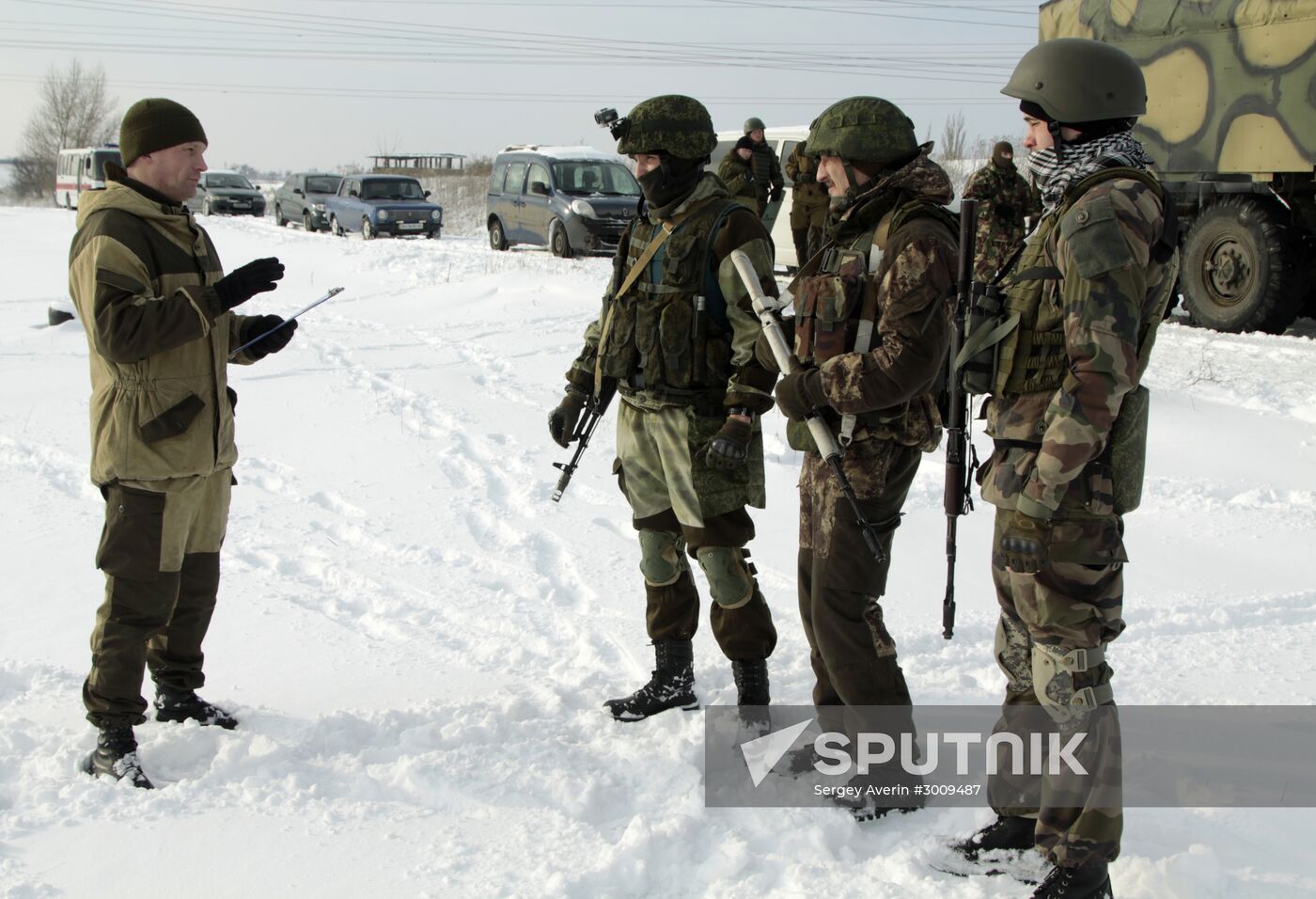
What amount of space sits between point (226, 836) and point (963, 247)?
92.0 inches

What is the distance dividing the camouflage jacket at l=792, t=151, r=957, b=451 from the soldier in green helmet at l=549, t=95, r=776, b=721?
41 cm

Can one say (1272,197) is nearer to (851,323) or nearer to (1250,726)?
(1250,726)

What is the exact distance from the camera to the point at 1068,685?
249cm

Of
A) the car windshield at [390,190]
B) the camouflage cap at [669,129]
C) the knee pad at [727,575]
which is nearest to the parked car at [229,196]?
the car windshield at [390,190]

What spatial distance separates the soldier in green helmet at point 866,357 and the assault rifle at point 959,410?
0.21 feet

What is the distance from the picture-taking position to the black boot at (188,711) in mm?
3375

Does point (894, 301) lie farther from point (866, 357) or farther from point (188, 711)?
point (188, 711)

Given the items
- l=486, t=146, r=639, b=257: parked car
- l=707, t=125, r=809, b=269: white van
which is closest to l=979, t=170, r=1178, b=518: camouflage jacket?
l=707, t=125, r=809, b=269: white van

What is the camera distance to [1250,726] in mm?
3354

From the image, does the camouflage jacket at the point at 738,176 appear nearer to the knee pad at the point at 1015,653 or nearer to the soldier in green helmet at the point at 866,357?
the soldier in green helmet at the point at 866,357

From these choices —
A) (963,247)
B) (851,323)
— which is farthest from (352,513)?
(963,247)

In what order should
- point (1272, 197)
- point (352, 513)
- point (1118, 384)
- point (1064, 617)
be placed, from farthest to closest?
point (1272, 197) < point (352, 513) < point (1064, 617) < point (1118, 384)

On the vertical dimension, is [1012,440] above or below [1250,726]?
above

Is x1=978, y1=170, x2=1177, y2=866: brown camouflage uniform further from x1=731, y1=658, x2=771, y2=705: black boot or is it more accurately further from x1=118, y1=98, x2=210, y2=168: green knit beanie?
x1=118, y1=98, x2=210, y2=168: green knit beanie
